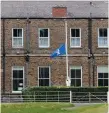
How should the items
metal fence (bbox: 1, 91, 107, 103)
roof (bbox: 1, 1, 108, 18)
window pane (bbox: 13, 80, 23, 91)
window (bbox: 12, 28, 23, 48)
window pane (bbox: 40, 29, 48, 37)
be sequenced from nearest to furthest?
metal fence (bbox: 1, 91, 107, 103), window pane (bbox: 13, 80, 23, 91), window (bbox: 12, 28, 23, 48), window pane (bbox: 40, 29, 48, 37), roof (bbox: 1, 1, 108, 18)

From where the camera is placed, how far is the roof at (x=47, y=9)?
2121 inches

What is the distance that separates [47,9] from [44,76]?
6.76 meters

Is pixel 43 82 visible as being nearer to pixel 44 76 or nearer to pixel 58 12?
pixel 44 76

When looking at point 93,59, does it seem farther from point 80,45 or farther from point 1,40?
point 1,40

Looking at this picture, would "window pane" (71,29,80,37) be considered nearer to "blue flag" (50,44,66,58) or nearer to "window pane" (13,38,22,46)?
"blue flag" (50,44,66,58)

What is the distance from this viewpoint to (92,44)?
5384 cm

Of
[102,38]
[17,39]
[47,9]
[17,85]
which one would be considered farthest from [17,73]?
[102,38]

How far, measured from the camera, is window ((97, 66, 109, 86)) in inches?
2099

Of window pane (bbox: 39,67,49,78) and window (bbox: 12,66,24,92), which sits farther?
window pane (bbox: 39,67,49,78)

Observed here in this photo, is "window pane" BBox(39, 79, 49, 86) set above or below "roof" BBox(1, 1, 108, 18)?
below

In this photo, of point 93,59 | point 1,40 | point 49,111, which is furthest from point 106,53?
point 49,111

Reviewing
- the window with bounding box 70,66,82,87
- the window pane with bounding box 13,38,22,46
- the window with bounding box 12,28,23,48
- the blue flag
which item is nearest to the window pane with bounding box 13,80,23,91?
the window with bounding box 12,28,23,48

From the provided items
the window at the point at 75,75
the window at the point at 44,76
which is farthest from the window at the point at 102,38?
the window at the point at 44,76

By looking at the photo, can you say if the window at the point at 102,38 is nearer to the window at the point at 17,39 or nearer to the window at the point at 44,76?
the window at the point at 44,76
